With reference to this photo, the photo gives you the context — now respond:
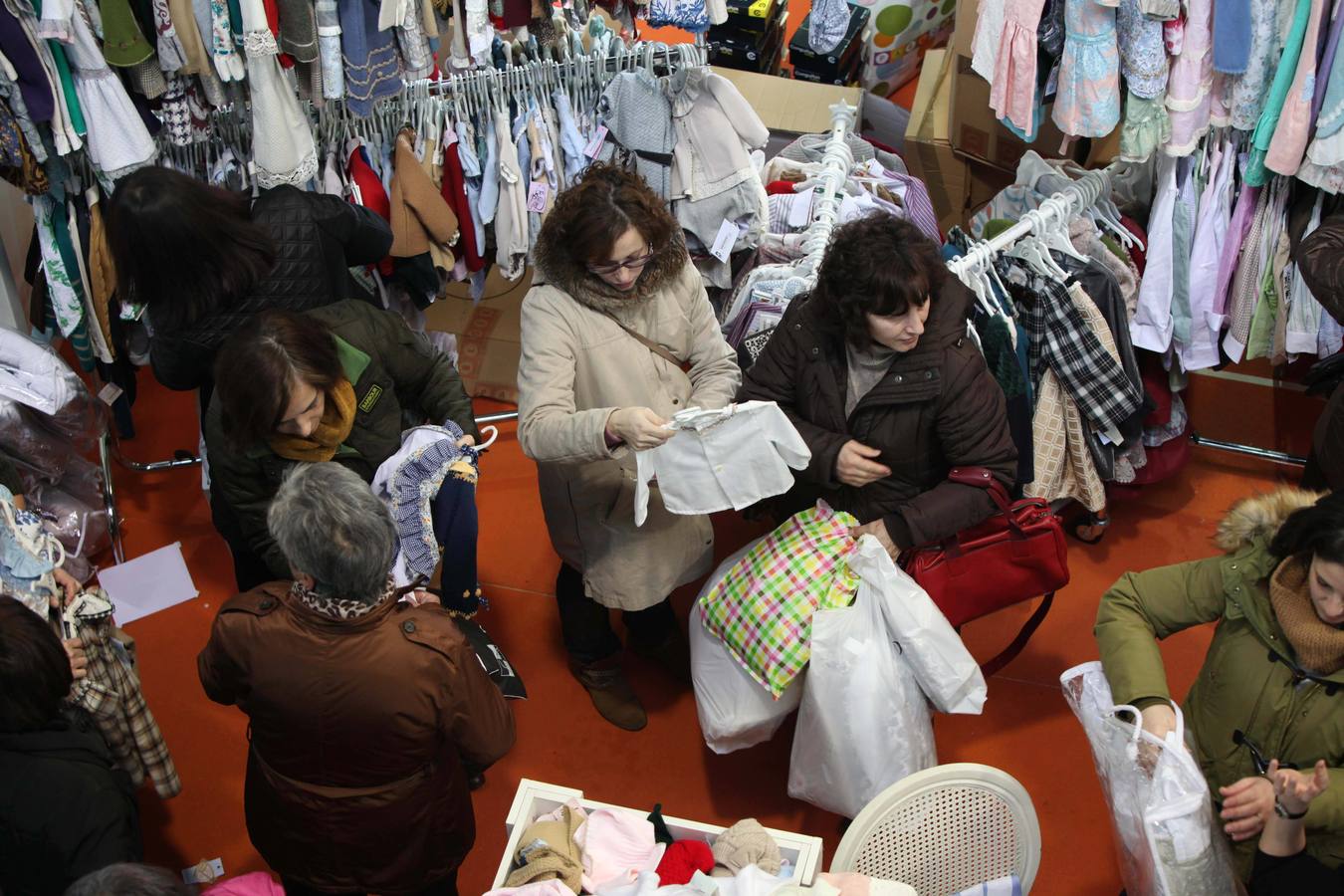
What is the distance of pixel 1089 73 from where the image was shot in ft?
12.5

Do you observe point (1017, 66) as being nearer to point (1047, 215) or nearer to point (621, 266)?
point (1047, 215)

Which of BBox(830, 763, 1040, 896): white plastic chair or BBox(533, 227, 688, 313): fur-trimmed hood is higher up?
BBox(533, 227, 688, 313): fur-trimmed hood

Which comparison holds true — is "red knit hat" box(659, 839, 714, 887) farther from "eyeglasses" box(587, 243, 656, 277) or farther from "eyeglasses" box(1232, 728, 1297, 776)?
"eyeglasses" box(587, 243, 656, 277)

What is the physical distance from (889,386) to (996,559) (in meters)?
0.54

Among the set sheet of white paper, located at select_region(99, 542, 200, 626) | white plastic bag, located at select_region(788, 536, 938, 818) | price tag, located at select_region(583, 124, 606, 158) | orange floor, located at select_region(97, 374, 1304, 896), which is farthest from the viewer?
sheet of white paper, located at select_region(99, 542, 200, 626)

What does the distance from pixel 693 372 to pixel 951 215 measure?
267 cm

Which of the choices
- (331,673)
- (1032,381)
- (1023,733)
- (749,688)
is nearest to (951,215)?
(1032,381)

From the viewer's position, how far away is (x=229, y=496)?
312cm

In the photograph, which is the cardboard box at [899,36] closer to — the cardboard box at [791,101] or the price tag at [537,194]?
the cardboard box at [791,101]

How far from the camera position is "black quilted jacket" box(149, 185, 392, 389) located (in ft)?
10.4

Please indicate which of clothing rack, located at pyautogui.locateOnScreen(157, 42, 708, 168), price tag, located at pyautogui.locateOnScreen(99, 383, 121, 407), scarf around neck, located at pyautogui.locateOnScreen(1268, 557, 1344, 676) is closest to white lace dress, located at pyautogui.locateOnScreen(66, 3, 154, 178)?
clothing rack, located at pyautogui.locateOnScreen(157, 42, 708, 168)

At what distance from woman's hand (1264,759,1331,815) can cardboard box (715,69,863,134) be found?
3.55 metres

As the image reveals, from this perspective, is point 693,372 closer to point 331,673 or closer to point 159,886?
point 331,673

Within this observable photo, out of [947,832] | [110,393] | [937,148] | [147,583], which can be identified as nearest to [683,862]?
[947,832]
